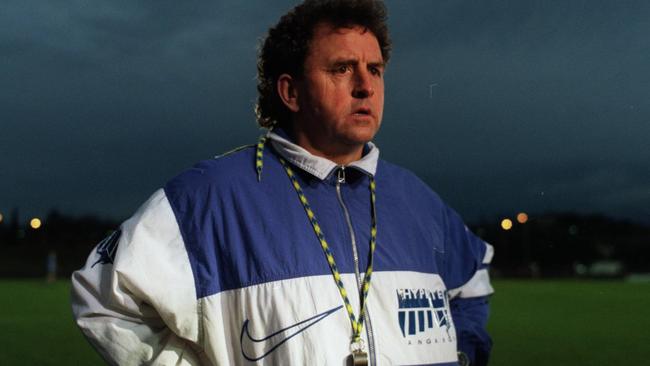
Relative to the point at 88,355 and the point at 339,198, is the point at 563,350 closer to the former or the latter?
the point at 88,355

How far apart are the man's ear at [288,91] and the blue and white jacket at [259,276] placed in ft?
0.47

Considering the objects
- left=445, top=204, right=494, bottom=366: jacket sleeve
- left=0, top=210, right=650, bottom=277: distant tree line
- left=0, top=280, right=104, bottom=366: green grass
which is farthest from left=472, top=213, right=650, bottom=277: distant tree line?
left=445, top=204, right=494, bottom=366: jacket sleeve

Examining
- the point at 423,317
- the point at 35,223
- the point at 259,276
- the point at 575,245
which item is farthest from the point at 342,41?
the point at 575,245

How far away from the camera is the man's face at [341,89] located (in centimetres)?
282

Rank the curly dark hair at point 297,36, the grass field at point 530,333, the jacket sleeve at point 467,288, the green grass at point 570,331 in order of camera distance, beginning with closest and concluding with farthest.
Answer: the curly dark hair at point 297,36 < the jacket sleeve at point 467,288 < the grass field at point 530,333 < the green grass at point 570,331

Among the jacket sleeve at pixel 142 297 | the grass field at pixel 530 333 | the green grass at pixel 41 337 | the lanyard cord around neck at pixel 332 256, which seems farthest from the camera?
the grass field at pixel 530 333

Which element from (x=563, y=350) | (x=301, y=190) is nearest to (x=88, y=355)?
(x=563, y=350)

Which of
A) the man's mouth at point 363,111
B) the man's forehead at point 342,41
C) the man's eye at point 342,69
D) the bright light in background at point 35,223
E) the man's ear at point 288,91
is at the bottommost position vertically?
the bright light in background at point 35,223

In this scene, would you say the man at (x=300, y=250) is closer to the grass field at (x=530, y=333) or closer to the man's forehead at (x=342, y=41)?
the man's forehead at (x=342, y=41)

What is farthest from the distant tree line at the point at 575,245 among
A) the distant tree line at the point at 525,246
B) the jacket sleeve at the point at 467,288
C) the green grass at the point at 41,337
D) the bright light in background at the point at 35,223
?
the jacket sleeve at the point at 467,288

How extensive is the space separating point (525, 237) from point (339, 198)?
62644 mm

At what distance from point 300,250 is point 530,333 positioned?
12364mm

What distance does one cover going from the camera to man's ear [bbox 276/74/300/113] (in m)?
3.01

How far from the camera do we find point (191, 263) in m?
2.57
